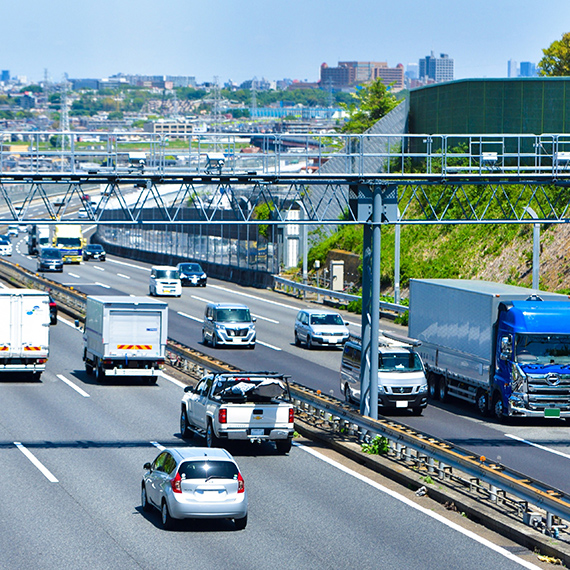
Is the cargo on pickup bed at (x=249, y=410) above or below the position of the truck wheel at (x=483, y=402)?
above

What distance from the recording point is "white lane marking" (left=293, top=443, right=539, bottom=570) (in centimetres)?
1675

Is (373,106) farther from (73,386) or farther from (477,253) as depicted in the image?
(73,386)

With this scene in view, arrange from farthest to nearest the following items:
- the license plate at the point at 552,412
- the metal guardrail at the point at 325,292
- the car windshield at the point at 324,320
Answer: the metal guardrail at the point at 325,292, the car windshield at the point at 324,320, the license plate at the point at 552,412

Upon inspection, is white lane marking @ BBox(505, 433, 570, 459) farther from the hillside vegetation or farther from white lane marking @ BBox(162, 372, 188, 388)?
the hillside vegetation

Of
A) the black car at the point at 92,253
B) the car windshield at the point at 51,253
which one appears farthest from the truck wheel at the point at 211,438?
the black car at the point at 92,253

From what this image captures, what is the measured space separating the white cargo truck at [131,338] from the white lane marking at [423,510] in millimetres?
11150

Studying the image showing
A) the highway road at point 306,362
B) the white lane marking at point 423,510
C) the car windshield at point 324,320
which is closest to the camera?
the white lane marking at point 423,510

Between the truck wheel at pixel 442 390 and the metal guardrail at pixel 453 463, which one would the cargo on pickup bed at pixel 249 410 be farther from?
the truck wheel at pixel 442 390

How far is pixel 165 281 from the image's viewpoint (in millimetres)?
66562

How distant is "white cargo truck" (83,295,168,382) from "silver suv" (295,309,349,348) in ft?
34.5

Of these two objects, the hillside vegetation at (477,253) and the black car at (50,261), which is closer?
the hillside vegetation at (477,253)

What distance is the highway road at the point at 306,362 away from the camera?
25797mm

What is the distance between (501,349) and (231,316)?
18.3 metres

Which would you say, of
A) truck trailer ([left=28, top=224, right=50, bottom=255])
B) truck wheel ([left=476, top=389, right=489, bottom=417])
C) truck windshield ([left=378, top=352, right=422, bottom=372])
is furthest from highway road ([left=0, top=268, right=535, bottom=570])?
truck trailer ([left=28, top=224, right=50, bottom=255])
